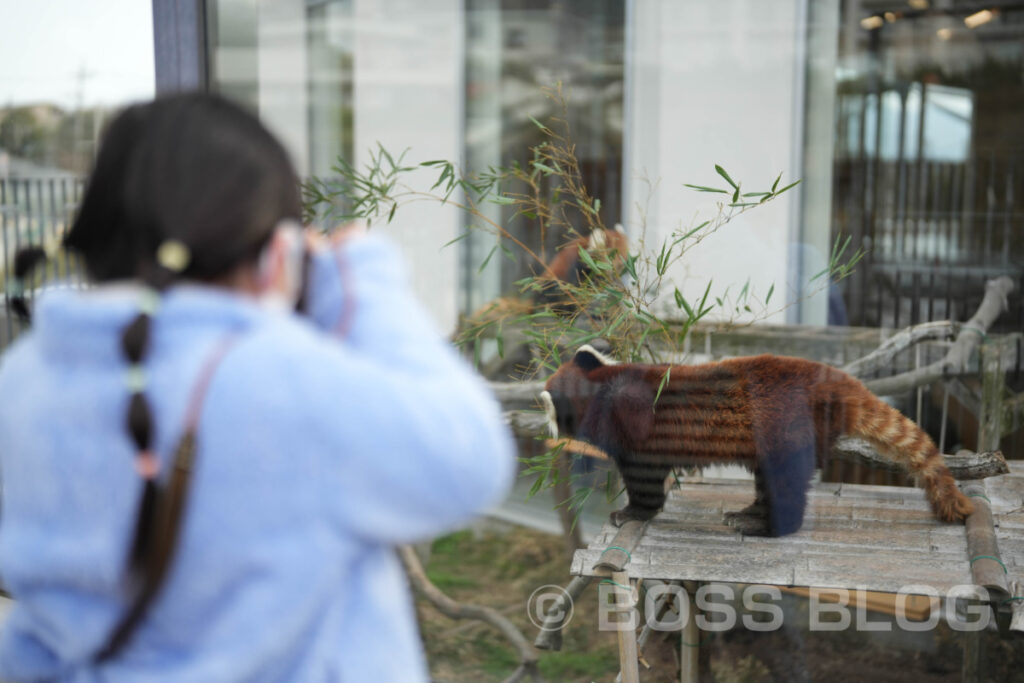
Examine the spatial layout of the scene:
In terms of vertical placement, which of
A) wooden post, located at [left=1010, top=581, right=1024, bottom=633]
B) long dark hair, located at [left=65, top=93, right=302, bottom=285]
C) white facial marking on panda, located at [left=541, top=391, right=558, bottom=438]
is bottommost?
wooden post, located at [left=1010, top=581, right=1024, bottom=633]

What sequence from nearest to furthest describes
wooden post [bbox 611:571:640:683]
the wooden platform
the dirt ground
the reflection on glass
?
1. the wooden platform
2. wooden post [bbox 611:571:640:683]
3. the dirt ground
4. the reflection on glass

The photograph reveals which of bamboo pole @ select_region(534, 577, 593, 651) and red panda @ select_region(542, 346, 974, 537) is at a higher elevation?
red panda @ select_region(542, 346, 974, 537)

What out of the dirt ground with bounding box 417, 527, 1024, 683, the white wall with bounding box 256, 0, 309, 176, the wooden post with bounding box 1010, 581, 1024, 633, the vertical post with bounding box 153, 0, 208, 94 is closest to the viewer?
the wooden post with bounding box 1010, 581, 1024, 633

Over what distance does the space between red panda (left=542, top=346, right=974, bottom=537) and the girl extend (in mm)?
1366

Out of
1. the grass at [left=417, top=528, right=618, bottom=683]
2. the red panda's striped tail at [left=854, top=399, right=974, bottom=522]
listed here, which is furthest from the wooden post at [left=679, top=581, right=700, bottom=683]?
the red panda's striped tail at [left=854, top=399, right=974, bottom=522]

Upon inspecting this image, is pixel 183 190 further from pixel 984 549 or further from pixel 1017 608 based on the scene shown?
pixel 984 549

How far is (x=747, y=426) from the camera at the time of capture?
2100 mm

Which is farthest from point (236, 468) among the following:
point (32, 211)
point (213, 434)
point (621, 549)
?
point (32, 211)

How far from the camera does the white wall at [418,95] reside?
9.30 ft

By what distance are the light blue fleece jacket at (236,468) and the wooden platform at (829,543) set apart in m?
1.25

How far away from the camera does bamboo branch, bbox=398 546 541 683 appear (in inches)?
101

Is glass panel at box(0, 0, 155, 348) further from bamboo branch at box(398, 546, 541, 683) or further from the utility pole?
bamboo branch at box(398, 546, 541, 683)

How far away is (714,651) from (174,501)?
6.75 feet

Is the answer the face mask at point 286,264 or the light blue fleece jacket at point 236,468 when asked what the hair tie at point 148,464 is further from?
the face mask at point 286,264
